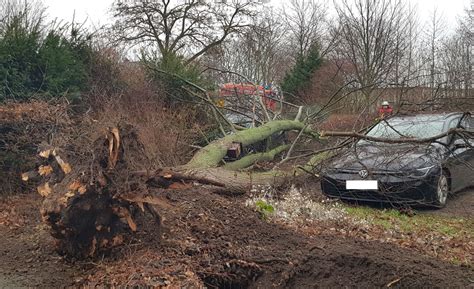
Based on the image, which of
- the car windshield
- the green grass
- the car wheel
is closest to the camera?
the green grass

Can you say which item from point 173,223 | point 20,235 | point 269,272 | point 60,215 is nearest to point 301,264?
point 269,272

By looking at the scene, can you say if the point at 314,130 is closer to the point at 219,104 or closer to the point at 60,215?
the point at 219,104

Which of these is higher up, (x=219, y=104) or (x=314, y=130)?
(x=219, y=104)

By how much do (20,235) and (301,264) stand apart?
124 inches

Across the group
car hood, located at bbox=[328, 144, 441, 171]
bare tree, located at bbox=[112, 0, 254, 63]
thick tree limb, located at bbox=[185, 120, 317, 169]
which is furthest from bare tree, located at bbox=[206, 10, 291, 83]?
car hood, located at bbox=[328, 144, 441, 171]

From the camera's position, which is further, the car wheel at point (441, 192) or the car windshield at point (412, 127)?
the car windshield at point (412, 127)

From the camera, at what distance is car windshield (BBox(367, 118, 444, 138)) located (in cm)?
769

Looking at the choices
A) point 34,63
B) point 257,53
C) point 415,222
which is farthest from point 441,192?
point 257,53

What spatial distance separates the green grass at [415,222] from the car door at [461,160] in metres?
1.19

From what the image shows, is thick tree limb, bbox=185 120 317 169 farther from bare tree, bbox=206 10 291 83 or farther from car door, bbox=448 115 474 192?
bare tree, bbox=206 10 291 83

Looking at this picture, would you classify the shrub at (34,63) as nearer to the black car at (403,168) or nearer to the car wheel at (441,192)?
the black car at (403,168)

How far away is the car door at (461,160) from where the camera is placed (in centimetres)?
716

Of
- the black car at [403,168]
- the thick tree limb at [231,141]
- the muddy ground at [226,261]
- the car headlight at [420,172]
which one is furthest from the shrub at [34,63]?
the car headlight at [420,172]

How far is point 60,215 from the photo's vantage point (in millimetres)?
4137
